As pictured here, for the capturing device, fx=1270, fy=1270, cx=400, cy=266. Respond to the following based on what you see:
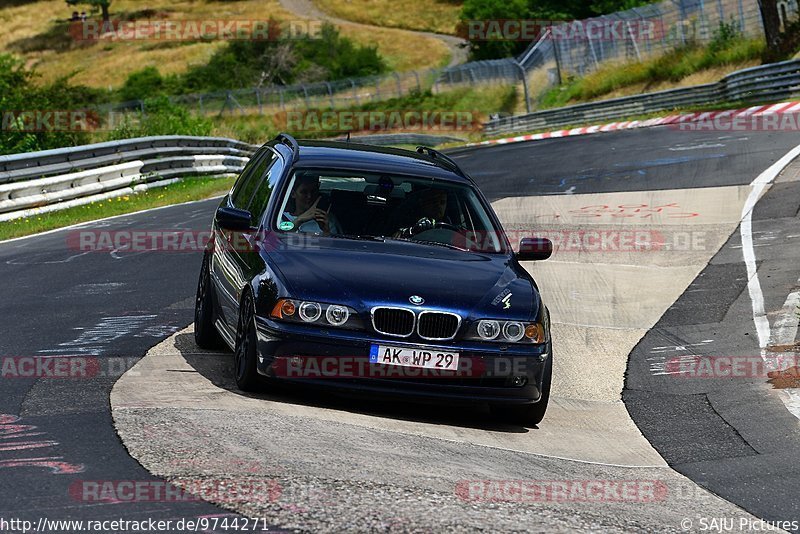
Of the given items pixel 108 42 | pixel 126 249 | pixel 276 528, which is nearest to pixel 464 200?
pixel 276 528

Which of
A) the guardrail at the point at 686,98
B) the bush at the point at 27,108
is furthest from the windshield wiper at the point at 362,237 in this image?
the guardrail at the point at 686,98

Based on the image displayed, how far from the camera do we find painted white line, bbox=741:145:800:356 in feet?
36.3

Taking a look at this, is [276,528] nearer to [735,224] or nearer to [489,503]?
[489,503]

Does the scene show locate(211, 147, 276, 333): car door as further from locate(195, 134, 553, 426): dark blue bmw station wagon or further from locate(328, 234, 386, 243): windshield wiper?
locate(328, 234, 386, 243): windshield wiper

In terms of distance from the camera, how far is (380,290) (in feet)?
24.2

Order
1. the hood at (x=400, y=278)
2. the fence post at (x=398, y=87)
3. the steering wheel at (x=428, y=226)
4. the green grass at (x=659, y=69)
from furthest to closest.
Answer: the fence post at (x=398, y=87) → the green grass at (x=659, y=69) → the steering wheel at (x=428, y=226) → the hood at (x=400, y=278)

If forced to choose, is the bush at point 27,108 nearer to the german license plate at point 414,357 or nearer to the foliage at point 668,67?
the foliage at point 668,67

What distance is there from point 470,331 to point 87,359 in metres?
2.82

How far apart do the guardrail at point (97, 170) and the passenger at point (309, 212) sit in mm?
11832

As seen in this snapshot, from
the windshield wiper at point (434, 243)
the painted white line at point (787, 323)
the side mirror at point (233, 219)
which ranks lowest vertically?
the painted white line at point (787, 323)

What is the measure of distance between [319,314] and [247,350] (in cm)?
54

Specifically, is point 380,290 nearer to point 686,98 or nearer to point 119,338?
point 119,338

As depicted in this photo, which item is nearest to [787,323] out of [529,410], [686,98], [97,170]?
[529,410]

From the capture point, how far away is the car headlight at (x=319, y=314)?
7.27 metres
